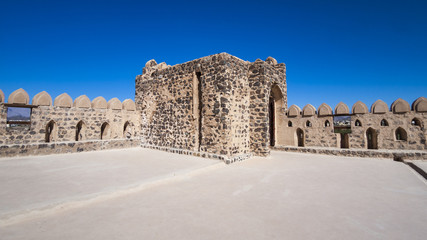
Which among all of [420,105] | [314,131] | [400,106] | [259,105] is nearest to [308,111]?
[314,131]

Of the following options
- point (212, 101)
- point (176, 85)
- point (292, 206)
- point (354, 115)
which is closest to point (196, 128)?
point (212, 101)

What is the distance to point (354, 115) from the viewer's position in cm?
862

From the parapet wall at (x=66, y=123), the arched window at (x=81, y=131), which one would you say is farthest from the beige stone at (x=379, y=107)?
the arched window at (x=81, y=131)

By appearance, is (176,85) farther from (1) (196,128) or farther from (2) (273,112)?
(2) (273,112)

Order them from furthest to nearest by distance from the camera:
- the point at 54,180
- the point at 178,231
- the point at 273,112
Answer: the point at 273,112 → the point at 54,180 → the point at 178,231

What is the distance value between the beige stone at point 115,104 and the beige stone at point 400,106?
1205cm

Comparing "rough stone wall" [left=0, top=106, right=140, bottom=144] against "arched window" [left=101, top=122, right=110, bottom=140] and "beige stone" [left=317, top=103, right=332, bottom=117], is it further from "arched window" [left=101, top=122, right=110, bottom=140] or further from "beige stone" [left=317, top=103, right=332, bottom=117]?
"beige stone" [left=317, top=103, right=332, bottom=117]

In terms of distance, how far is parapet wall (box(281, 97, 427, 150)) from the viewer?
771cm

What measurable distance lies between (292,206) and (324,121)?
7.26 meters

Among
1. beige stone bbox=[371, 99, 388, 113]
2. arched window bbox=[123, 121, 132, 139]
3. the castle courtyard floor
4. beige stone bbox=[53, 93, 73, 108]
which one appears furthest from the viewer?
arched window bbox=[123, 121, 132, 139]

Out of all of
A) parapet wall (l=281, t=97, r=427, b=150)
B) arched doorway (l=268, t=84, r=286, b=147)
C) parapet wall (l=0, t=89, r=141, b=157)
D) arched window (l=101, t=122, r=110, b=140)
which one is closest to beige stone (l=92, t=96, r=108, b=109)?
parapet wall (l=0, t=89, r=141, b=157)

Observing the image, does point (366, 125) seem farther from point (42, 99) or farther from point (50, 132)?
point (50, 132)

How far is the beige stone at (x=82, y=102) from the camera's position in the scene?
350 inches

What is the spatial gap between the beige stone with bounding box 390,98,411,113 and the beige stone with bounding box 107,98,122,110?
39.5ft
